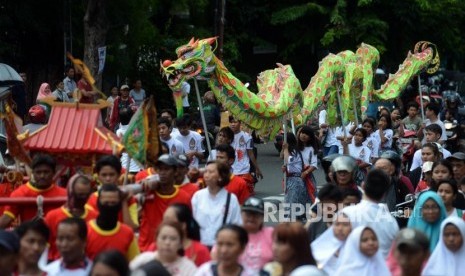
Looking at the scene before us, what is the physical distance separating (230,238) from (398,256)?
111 centimetres

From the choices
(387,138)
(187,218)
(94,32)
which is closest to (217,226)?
(187,218)

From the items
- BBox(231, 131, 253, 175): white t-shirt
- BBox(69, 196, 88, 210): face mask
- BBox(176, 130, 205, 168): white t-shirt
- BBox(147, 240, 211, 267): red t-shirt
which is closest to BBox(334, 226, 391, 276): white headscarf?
BBox(147, 240, 211, 267): red t-shirt

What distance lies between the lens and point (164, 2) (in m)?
32.7

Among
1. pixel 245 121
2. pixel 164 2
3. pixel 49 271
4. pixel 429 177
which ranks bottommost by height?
pixel 49 271

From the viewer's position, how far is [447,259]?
10.5 meters

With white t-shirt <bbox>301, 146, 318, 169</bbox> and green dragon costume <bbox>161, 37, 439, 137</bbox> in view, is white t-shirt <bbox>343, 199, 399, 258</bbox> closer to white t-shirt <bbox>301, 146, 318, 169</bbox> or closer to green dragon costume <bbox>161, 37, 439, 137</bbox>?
green dragon costume <bbox>161, 37, 439, 137</bbox>

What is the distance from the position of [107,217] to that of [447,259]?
248cm

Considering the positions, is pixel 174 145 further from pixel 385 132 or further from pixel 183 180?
pixel 385 132

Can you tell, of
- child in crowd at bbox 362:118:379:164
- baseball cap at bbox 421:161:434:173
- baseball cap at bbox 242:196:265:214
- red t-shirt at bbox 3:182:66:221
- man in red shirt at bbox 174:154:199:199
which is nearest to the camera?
baseball cap at bbox 242:196:265:214

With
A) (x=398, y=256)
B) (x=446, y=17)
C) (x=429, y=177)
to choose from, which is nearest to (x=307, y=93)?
(x=429, y=177)

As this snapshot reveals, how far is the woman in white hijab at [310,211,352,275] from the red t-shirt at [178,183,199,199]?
69.4 inches

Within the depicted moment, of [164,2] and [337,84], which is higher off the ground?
[164,2]

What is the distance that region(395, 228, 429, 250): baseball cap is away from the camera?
9.38 metres

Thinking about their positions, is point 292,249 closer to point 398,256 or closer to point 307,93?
point 398,256
